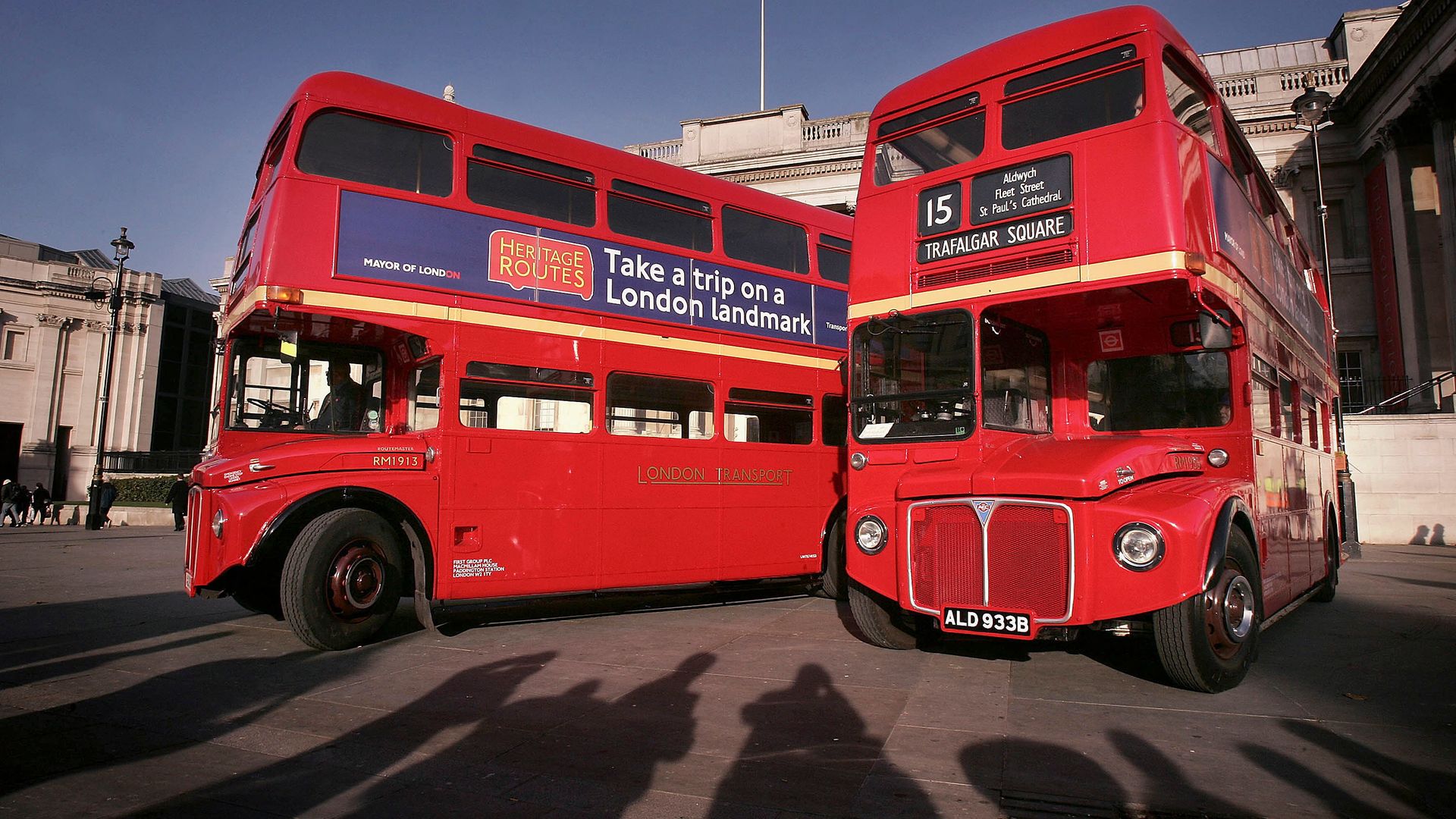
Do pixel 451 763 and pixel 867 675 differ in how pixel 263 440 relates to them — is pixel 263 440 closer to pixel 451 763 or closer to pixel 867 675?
pixel 451 763

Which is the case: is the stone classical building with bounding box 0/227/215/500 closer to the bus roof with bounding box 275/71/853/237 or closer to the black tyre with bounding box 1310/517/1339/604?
the bus roof with bounding box 275/71/853/237

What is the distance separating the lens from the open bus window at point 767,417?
9.00m

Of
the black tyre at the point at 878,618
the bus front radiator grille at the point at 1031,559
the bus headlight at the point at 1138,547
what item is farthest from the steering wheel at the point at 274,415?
the bus headlight at the point at 1138,547

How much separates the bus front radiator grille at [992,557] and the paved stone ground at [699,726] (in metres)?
0.57

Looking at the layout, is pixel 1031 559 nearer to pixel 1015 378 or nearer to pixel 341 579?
pixel 1015 378

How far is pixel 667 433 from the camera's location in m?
8.48

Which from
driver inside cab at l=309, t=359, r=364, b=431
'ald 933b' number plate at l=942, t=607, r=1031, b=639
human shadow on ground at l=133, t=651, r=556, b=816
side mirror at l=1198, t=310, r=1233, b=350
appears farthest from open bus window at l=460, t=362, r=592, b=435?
side mirror at l=1198, t=310, r=1233, b=350

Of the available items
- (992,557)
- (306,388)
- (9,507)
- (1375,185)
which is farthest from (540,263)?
(9,507)

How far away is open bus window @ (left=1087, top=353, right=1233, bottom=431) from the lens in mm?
6121

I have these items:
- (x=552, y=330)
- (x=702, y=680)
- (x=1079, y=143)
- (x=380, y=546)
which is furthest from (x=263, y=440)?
(x=1079, y=143)

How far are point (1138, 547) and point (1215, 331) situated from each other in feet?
5.55

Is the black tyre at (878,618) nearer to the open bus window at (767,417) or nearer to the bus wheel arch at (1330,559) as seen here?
the open bus window at (767,417)

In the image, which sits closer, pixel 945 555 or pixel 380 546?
pixel 945 555

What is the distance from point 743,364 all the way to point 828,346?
4.42 feet
